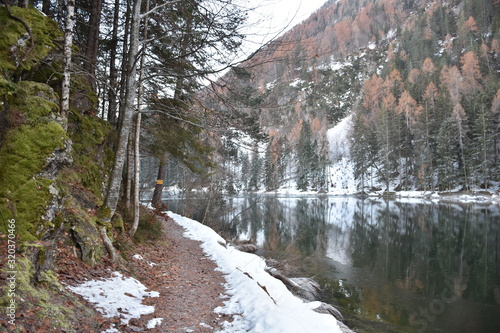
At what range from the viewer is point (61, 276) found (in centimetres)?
381

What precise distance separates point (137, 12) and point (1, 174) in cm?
389

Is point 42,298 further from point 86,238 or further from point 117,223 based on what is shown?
point 117,223

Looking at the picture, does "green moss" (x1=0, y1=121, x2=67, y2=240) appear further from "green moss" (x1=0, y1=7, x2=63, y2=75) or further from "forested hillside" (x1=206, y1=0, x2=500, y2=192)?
"forested hillside" (x1=206, y1=0, x2=500, y2=192)

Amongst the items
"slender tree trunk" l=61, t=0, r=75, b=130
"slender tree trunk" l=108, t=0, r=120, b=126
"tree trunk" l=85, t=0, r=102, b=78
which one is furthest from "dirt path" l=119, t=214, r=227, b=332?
"tree trunk" l=85, t=0, r=102, b=78

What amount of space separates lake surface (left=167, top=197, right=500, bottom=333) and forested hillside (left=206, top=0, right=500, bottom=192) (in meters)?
4.52

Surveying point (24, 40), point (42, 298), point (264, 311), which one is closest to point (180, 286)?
point (264, 311)

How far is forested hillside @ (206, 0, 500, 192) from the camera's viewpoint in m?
6.12

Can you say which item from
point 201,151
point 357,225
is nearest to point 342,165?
point 357,225

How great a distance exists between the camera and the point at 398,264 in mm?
12977

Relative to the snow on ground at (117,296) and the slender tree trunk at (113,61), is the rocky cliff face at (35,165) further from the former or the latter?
the slender tree trunk at (113,61)

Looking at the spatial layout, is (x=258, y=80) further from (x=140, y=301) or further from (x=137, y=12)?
(x=140, y=301)

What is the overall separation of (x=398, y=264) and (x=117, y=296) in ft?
42.5

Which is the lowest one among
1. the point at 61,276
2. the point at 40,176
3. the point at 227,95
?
the point at 61,276

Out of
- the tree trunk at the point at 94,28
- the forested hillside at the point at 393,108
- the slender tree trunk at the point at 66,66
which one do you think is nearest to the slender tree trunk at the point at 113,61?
the tree trunk at the point at 94,28
